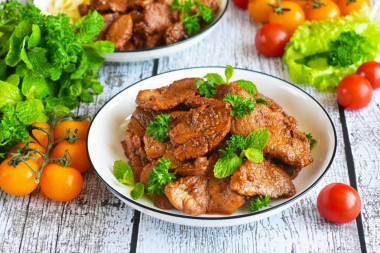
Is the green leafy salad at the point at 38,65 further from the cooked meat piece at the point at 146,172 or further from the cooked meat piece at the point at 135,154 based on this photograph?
the cooked meat piece at the point at 146,172

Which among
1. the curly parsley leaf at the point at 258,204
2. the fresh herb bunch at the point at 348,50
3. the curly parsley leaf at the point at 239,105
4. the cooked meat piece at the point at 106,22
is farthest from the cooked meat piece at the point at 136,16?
the curly parsley leaf at the point at 258,204

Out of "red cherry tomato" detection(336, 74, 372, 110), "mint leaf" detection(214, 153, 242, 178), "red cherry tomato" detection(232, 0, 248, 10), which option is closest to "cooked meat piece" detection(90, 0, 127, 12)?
"red cherry tomato" detection(232, 0, 248, 10)

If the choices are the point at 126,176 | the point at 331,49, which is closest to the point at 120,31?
the point at 126,176

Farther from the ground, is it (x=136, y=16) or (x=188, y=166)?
(x=188, y=166)

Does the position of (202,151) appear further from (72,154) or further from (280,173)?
(72,154)

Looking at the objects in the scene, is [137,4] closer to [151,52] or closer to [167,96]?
[151,52]

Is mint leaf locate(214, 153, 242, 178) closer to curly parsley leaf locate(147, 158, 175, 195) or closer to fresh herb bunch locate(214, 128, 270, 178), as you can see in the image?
fresh herb bunch locate(214, 128, 270, 178)
